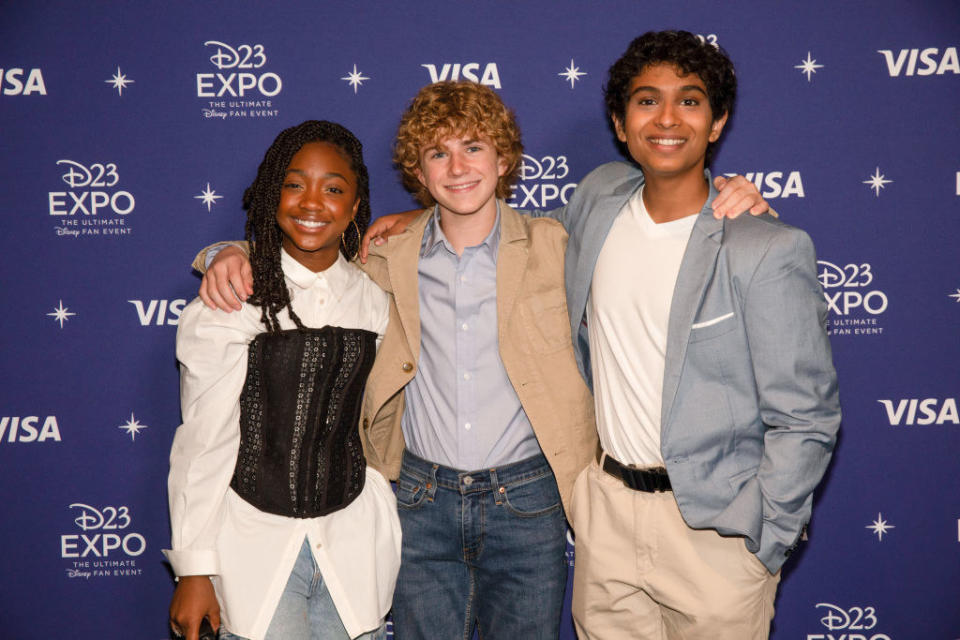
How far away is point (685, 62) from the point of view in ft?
6.63

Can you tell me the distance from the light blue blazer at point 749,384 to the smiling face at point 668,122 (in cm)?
15

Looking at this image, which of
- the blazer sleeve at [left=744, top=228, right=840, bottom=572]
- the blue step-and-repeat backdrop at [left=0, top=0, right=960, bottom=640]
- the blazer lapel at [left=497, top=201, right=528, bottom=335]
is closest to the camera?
the blazer sleeve at [left=744, top=228, right=840, bottom=572]

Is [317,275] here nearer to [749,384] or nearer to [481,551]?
[481,551]

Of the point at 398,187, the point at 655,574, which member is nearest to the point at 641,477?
the point at 655,574

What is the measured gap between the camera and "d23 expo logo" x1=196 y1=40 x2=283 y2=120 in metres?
2.67

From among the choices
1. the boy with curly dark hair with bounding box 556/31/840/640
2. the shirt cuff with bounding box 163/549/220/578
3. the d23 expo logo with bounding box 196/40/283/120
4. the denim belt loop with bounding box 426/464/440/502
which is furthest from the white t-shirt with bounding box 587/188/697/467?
the d23 expo logo with bounding box 196/40/283/120

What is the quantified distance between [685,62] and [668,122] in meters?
0.20

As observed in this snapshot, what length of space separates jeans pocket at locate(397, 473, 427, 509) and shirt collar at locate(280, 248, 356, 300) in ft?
1.95

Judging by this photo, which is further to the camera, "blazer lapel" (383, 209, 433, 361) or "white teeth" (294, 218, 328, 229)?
"blazer lapel" (383, 209, 433, 361)

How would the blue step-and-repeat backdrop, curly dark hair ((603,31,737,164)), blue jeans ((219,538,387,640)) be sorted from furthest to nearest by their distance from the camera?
the blue step-and-repeat backdrop < curly dark hair ((603,31,737,164)) < blue jeans ((219,538,387,640))

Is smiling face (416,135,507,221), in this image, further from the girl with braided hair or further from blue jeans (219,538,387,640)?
blue jeans (219,538,387,640)

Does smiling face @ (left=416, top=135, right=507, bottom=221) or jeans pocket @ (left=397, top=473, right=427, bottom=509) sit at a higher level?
smiling face @ (left=416, top=135, right=507, bottom=221)

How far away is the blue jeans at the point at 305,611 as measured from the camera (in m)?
1.92

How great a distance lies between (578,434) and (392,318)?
66 centimetres
